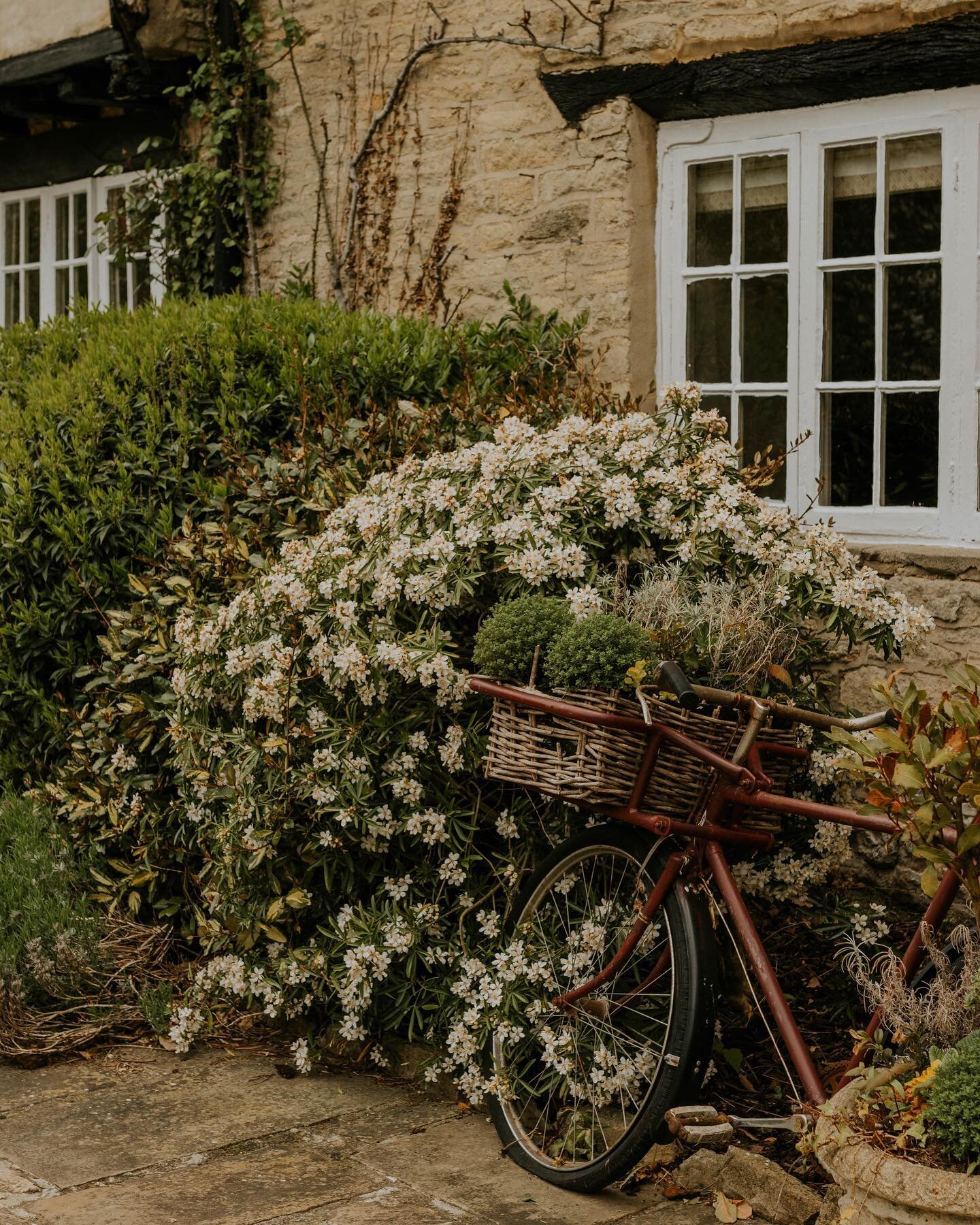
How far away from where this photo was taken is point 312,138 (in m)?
7.38

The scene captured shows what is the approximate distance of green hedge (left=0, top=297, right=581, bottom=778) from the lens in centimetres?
562

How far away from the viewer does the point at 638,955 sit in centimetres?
397

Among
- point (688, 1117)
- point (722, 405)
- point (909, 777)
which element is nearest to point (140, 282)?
point (722, 405)

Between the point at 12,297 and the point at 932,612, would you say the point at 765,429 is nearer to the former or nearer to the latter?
the point at 932,612

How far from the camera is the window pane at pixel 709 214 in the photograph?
6.06 metres

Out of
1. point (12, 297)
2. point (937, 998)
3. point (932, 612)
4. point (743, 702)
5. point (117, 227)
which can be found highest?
point (117, 227)

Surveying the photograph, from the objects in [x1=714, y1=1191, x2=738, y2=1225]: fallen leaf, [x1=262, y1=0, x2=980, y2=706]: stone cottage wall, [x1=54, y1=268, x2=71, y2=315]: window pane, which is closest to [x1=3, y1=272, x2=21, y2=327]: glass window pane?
[x1=54, y1=268, x2=71, y2=315]: window pane

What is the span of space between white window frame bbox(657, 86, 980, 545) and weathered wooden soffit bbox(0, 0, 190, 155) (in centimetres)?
318

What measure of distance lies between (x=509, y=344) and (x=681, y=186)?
3.16ft

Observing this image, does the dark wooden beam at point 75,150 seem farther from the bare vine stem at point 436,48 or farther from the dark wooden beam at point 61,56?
the bare vine stem at point 436,48

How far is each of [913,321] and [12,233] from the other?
6.55 m

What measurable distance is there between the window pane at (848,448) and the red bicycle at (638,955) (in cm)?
188

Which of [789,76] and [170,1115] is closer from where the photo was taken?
[170,1115]

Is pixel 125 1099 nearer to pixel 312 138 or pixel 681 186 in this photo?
pixel 681 186
